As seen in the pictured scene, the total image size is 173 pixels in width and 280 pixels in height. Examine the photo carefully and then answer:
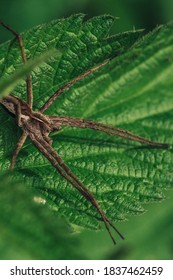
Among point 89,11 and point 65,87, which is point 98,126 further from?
point 89,11

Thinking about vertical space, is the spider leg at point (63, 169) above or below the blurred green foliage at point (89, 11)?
below

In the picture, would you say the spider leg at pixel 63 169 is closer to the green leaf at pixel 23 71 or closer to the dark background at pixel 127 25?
the dark background at pixel 127 25

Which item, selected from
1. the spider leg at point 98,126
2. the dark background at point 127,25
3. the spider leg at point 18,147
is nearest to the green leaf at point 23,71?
the spider leg at point 18,147

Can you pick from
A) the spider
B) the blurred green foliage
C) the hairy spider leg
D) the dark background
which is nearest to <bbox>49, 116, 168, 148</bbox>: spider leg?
the spider

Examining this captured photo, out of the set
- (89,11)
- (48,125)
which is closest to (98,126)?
(48,125)
